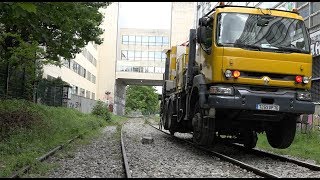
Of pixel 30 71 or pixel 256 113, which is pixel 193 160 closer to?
pixel 256 113

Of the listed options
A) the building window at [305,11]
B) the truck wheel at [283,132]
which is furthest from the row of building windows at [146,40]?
the truck wheel at [283,132]

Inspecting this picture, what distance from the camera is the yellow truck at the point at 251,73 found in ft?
35.0

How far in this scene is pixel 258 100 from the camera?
34.7ft

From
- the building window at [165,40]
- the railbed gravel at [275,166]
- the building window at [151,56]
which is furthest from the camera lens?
the building window at [165,40]

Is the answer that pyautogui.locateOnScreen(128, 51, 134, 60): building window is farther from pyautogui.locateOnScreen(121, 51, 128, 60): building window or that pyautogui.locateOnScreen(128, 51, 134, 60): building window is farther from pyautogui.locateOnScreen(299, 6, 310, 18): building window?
pyautogui.locateOnScreen(299, 6, 310, 18): building window

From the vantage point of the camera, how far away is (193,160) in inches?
440

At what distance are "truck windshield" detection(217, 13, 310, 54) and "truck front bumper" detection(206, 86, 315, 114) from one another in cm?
111

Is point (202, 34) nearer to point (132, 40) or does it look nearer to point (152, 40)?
point (152, 40)

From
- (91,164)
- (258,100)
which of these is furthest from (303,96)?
(91,164)

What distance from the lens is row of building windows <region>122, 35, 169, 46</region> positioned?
283 feet

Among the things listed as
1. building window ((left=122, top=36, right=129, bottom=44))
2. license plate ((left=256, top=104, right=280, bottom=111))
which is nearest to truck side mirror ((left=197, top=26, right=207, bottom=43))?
license plate ((left=256, top=104, right=280, bottom=111))

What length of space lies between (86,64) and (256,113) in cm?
5845

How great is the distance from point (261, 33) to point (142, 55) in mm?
74803

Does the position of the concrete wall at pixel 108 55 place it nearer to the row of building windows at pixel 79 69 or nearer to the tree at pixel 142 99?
the row of building windows at pixel 79 69
